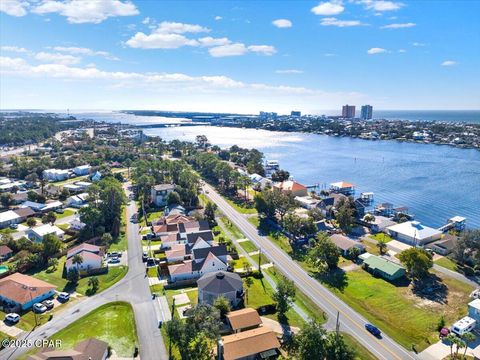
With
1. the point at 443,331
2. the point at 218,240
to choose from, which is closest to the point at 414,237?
the point at 443,331

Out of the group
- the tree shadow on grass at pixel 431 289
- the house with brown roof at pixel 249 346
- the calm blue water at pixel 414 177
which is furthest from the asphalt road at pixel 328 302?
the calm blue water at pixel 414 177

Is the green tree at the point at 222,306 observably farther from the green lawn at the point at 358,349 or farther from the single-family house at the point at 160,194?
the single-family house at the point at 160,194

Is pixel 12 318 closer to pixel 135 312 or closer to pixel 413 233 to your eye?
pixel 135 312

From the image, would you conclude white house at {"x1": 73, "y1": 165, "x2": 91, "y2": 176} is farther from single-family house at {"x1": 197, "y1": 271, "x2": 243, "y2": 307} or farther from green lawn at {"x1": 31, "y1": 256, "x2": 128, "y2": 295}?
single-family house at {"x1": 197, "y1": 271, "x2": 243, "y2": 307}

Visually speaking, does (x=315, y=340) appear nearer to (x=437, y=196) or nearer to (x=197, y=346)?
(x=197, y=346)

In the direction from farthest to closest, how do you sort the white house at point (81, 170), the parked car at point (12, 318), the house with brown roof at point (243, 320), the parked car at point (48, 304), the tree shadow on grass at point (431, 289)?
1. the white house at point (81, 170)
2. the tree shadow on grass at point (431, 289)
3. the parked car at point (48, 304)
4. the parked car at point (12, 318)
5. the house with brown roof at point (243, 320)

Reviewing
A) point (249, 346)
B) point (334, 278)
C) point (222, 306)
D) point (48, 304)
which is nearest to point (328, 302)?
point (334, 278)

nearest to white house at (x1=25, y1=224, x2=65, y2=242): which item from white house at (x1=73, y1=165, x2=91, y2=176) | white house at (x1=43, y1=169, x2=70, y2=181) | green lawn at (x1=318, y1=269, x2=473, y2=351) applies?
green lawn at (x1=318, y1=269, x2=473, y2=351)
